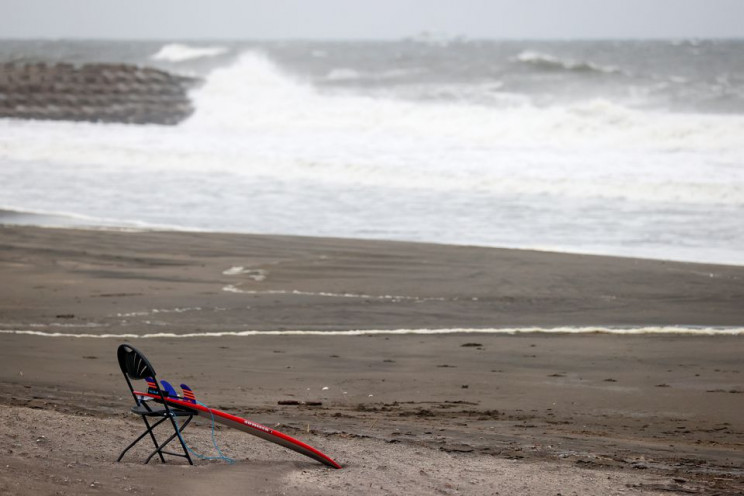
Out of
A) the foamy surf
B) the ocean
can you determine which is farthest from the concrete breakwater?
the foamy surf

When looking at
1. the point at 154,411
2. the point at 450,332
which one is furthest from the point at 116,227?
the point at 154,411

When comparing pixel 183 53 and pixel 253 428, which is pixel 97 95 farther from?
pixel 183 53

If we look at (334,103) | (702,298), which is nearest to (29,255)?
(702,298)

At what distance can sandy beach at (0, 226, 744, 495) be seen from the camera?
16.8 feet

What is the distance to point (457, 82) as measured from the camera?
49812 millimetres

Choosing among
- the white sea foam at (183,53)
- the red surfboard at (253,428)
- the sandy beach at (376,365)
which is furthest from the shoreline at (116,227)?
the white sea foam at (183,53)

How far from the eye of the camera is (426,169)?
21.5 metres

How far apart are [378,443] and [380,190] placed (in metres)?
13.6

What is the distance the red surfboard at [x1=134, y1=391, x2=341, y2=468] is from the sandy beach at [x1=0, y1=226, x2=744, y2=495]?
80mm

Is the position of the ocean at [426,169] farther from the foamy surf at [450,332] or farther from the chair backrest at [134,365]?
the chair backrest at [134,365]

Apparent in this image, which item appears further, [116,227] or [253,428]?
[116,227]

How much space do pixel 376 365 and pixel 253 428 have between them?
2.80m

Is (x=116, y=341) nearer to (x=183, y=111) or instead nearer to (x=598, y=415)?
(x=598, y=415)

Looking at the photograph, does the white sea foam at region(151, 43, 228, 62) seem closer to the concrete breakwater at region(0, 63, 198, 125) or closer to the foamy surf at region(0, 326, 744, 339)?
the concrete breakwater at region(0, 63, 198, 125)
